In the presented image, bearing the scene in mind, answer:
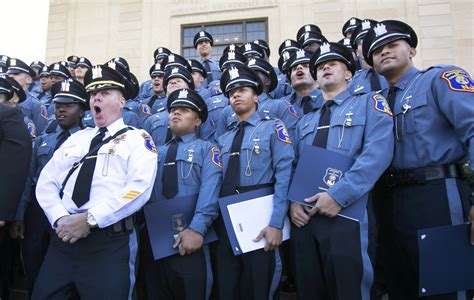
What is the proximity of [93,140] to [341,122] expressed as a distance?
2.03 metres

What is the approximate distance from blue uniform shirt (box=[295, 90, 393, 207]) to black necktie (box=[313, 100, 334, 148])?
0.11ft

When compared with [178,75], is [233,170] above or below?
below

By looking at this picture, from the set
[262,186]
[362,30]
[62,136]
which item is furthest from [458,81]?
[62,136]

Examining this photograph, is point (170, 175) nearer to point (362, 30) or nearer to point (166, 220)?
point (166, 220)

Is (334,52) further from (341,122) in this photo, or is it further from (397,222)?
(397,222)

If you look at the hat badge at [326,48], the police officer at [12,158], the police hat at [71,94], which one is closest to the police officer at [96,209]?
the police officer at [12,158]

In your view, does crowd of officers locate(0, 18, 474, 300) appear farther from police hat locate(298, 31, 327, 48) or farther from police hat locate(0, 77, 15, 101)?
police hat locate(298, 31, 327, 48)

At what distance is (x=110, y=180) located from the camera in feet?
9.59

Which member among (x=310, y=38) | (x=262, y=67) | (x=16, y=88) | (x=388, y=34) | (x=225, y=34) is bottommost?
(x=388, y=34)

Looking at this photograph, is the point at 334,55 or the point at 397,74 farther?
the point at 334,55

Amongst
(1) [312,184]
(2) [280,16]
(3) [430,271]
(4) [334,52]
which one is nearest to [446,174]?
(3) [430,271]

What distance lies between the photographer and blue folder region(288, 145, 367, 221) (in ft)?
9.63

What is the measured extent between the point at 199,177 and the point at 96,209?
114cm

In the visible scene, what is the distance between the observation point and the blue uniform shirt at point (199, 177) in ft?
11.0
